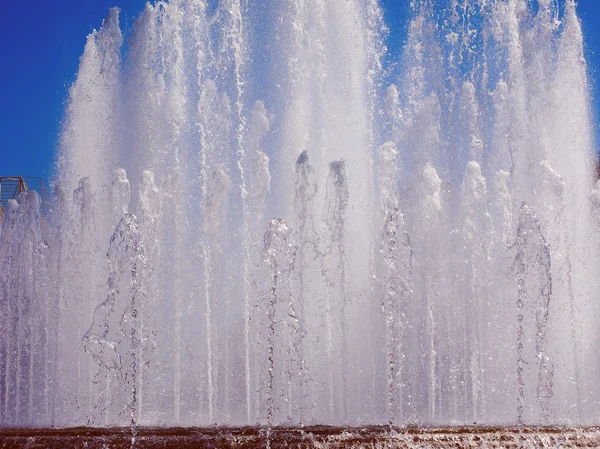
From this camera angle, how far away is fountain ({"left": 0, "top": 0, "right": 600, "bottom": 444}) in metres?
13.6

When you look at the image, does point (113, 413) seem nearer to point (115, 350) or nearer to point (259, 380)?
point (115, 350)

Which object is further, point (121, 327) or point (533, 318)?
point (533, 318)

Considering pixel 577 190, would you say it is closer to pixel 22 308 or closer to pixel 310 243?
pixel 310 243

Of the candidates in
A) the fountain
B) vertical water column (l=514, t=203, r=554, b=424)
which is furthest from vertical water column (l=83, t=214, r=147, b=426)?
vertical water column (l=514, t=203, r=554, b=424)

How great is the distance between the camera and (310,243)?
49.9 ft

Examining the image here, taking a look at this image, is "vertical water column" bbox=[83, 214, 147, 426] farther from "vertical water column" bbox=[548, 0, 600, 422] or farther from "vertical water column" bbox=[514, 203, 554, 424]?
"vertical water column" bbox=[548, 0, 600, 422]

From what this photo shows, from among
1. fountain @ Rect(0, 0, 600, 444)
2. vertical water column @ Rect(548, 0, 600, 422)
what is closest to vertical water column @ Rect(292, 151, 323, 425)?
fountain @ Rect(0, 0, 600, 444)

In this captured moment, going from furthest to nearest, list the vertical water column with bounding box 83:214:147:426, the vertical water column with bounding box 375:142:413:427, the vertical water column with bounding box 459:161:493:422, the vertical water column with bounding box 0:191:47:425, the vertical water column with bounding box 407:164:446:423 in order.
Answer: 1. the vertical water column with bounding box 0:191:47:425
2. the vertical water column with bounding box 459:161:493:422
3. the vertical water column with bounding box 407:164:446:423
4. the vertical water column with bounding box 375:142:413:427
5. the vertical water column with bounding box 83:214:147:426

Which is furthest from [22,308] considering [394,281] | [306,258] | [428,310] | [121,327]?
[428,310]

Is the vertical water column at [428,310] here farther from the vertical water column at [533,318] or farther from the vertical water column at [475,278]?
the vertical water column at [533,318]

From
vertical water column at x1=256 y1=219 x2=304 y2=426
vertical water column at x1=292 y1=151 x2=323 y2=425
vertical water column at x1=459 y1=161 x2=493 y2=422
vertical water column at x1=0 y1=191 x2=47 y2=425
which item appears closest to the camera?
vertical water column at x1=256 y1=219 x2=304 y2=426

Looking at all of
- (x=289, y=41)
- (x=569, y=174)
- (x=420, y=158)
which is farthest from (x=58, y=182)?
(x=569, y=174)

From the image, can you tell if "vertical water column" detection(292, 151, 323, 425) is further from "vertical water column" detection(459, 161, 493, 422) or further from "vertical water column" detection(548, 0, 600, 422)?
"vertical water column" detection(548, 0, 600, 422)

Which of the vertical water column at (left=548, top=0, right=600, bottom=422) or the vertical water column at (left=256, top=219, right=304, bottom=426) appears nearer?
the vertical water column at (left=256, top=219, right=304, bottom=426)
